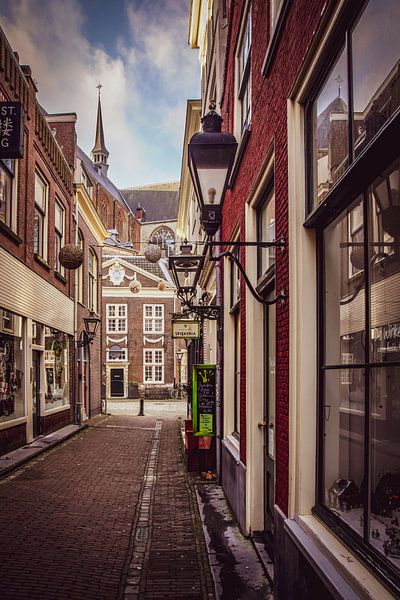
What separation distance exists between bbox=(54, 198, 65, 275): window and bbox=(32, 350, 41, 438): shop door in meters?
3.24

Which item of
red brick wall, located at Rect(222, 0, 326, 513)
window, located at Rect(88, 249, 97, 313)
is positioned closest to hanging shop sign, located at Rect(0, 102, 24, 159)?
red brick wall, located at Rect(222, 0, 326, 513)

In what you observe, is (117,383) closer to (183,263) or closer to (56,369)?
(56,369)

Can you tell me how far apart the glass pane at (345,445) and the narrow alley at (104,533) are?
1.65 m

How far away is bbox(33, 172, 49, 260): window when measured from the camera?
15.8 m

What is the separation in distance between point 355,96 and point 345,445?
1.87m

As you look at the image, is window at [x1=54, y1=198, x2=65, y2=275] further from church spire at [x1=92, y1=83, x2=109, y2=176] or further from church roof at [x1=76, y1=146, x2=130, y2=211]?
church spire at [x1=92, y1=83, x2=109, y2=176]

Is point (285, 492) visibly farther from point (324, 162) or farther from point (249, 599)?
point (324, 162)

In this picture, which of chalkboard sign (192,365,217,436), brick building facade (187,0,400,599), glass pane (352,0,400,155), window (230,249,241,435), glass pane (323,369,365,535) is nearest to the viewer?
glass pane (352,0,400,155)

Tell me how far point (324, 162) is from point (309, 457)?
6.08ft

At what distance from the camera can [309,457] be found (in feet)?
13.5

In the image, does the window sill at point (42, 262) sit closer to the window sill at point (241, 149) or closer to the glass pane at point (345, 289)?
the window sill at point (241, 149)

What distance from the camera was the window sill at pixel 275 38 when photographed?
473 centimetres

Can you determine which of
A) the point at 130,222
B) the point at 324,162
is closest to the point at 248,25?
the point at 324,162

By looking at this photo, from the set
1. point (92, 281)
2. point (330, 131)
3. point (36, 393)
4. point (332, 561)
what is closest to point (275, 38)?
point (330, 131)
